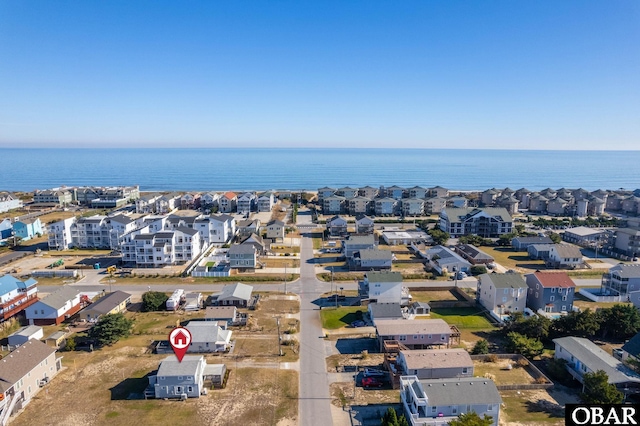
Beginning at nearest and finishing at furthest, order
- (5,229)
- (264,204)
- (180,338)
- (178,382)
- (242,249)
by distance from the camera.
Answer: (178,382) < (180,338) < (242,249) < (5,229) < (264,204)

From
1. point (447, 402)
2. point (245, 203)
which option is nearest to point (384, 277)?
point (447, 402)

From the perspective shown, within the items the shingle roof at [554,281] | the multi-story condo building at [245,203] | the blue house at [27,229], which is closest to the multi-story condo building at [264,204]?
the multi-story condo building at [245,203]

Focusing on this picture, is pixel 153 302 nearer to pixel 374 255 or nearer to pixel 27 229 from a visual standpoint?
pixel 374 255

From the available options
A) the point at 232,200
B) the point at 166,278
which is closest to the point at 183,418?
the point at 166,278

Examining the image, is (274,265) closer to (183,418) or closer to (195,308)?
(195,308)

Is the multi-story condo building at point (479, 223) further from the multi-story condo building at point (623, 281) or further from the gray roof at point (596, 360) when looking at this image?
the gray roof at point (596, 360)

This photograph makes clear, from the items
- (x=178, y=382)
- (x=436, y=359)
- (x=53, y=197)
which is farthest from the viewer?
(x=53, y=197)
